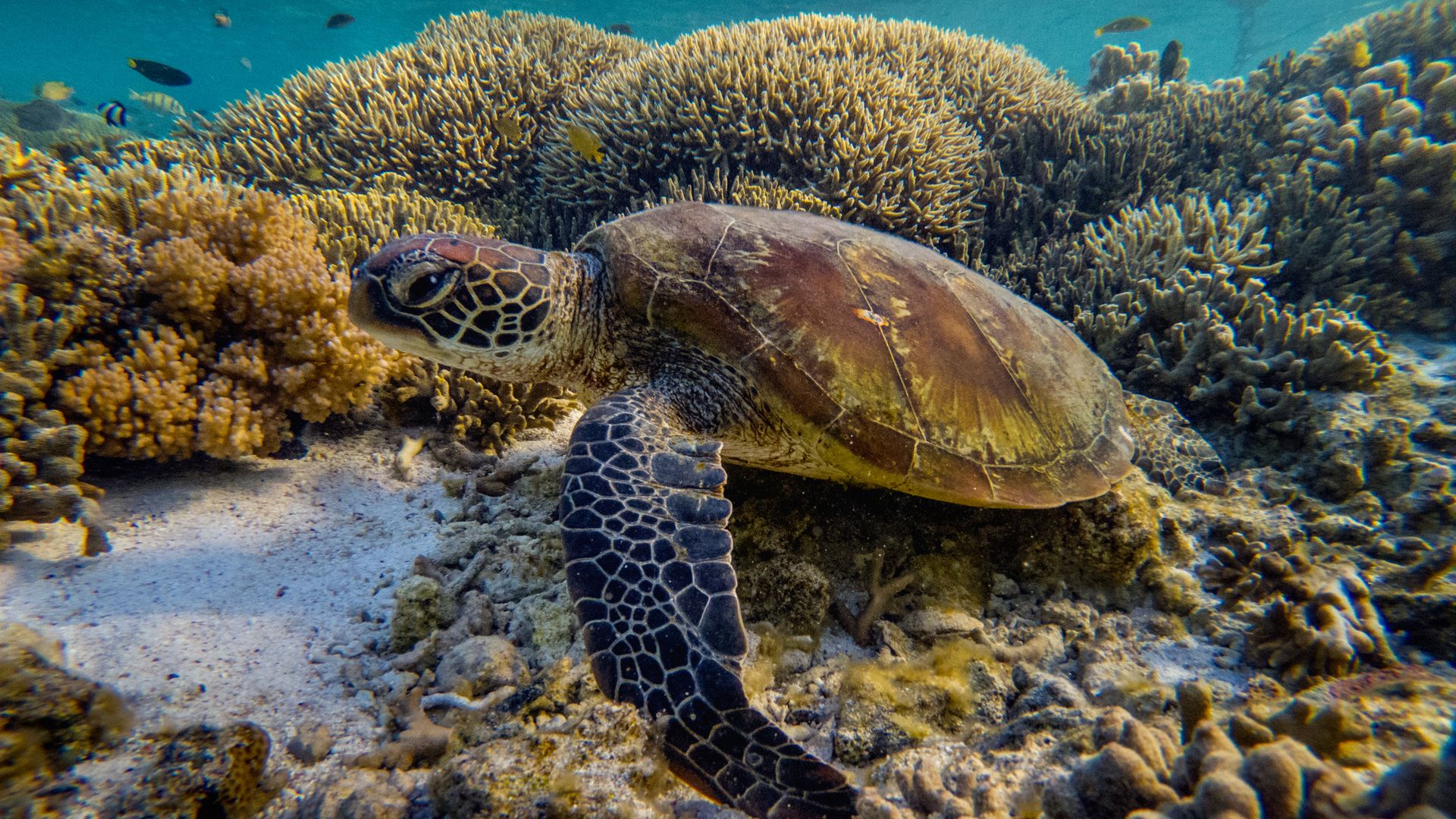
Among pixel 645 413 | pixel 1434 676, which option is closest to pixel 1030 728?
pixel 1434 676

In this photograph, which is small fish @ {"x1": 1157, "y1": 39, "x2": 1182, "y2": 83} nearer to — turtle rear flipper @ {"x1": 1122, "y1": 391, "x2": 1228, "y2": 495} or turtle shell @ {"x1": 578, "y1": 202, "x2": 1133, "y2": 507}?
turtle rear flipper @ {"x1": 1122, "y1": 391, "x2": 1228, "y2": 495}

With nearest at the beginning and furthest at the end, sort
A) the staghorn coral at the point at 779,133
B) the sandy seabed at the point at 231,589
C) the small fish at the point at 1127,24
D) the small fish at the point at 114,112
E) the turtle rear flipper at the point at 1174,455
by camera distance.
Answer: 1. the sandy seabed at the point at 231,589
2. the turtle rear flipper at the point at 1174,455
3. the staghorn coral at the point at 779,133
4. the small fish at the point at 114,112
5. the small fish at the point at 1127,24

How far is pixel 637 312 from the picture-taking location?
95.8 inches

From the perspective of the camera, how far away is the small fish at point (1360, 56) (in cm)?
645

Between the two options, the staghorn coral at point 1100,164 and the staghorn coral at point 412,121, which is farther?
the staghorn coral at point 412,121

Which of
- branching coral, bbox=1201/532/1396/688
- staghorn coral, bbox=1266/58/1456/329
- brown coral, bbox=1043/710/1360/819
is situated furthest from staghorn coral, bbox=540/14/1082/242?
brown coral, bbox=1043/710/1360/819

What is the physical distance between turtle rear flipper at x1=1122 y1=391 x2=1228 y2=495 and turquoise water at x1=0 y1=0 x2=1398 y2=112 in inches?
1422

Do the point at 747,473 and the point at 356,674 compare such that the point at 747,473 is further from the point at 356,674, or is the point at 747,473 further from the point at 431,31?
the point at 431,31

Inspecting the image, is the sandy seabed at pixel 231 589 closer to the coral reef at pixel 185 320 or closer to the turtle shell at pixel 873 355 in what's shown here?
the coral reef at pixel 185 320

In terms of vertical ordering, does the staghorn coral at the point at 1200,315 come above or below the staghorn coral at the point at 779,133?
below

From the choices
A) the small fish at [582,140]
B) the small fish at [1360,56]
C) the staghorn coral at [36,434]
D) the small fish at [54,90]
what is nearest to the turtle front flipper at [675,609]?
the staghorn coral at [36,434]

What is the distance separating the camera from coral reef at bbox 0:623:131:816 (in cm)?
123

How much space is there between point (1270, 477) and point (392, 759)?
412 centimetres

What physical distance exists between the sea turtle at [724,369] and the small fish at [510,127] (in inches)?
154
